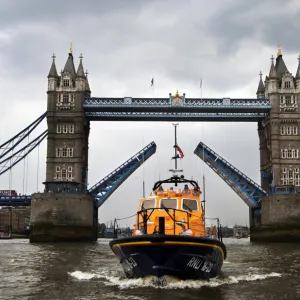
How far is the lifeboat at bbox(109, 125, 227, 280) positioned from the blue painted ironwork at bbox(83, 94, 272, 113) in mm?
45112

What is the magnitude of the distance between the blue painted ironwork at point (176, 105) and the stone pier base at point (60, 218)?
42.3 ft

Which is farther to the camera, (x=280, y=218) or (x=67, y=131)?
(x=67, y=131)

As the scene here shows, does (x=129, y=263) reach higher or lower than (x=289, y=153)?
lower

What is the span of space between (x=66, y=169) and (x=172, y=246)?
50.0m

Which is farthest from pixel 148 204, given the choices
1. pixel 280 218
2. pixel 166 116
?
pixel 166 116

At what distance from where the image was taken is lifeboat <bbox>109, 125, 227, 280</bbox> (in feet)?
49.7

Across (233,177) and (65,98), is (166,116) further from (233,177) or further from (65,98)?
(65,98)

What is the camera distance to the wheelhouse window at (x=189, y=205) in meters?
18.3

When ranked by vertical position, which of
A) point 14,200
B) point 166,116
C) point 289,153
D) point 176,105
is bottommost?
point 14,200

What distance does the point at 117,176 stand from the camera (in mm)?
62188

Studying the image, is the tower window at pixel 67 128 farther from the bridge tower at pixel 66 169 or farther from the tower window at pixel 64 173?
the tower window at pixel 64 173

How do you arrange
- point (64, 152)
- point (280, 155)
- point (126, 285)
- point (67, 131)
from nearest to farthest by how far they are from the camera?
1. point (126, 285)
2. point (64, 152)
3. point (67, 131)
4. point (280, 155)

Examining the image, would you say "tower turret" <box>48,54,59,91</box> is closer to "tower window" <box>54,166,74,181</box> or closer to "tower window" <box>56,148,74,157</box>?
"tower window" <box>56,148,74,157</box>

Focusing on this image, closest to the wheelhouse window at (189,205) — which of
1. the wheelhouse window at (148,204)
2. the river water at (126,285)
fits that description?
the wheelhouse window at (148,204)
